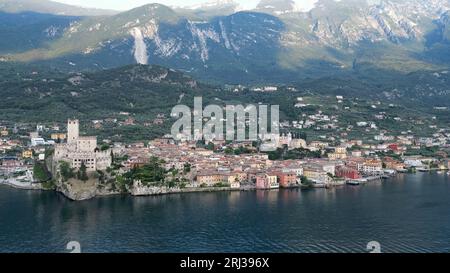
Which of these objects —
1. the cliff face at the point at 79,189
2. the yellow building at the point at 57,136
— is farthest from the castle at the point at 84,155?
the yellow building at the point at 57,136

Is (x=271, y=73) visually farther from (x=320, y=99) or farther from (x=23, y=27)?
(x=23, y=27)

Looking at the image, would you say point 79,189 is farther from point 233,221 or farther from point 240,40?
point 240,40

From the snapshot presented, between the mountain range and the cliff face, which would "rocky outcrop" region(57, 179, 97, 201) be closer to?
the cliff face

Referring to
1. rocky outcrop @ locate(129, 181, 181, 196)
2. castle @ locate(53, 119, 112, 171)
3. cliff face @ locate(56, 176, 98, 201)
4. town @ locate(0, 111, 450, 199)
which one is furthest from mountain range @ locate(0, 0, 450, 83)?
rocky outcrop @ locate(129, 181, 181, 196)

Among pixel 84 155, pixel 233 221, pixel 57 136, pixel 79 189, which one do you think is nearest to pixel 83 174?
pixel 79 189

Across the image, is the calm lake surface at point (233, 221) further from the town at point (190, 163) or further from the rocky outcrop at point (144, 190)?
the town at point (190, 163)
